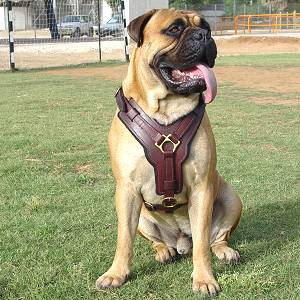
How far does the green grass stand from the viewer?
3543mm

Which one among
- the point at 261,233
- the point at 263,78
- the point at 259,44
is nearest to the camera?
the point at 261,233

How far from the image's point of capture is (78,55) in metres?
28.1

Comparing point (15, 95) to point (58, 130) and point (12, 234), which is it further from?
point (12, 234)

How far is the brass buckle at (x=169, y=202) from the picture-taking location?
3596mm

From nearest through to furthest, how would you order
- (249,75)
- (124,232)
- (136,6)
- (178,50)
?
(178,50), (124,232), (249,75), (136,6)

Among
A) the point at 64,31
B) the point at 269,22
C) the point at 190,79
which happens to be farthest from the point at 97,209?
the point at 269,22

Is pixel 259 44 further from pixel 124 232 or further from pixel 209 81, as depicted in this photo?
pixel 124 232

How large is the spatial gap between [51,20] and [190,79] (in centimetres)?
2751

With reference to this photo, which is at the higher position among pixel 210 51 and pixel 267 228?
pixel 210 51

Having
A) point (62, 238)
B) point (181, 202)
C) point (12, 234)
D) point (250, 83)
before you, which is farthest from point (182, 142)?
point (250, 83)

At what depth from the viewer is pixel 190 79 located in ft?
11.4

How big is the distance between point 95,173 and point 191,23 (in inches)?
120

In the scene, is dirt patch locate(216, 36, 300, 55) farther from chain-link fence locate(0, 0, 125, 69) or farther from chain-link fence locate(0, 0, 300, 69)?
chain-link fence locate(0, 0, 125, 69)

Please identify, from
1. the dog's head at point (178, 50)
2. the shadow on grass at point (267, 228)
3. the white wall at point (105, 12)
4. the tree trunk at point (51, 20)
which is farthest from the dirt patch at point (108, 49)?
the dog's head at point (178, 50)
